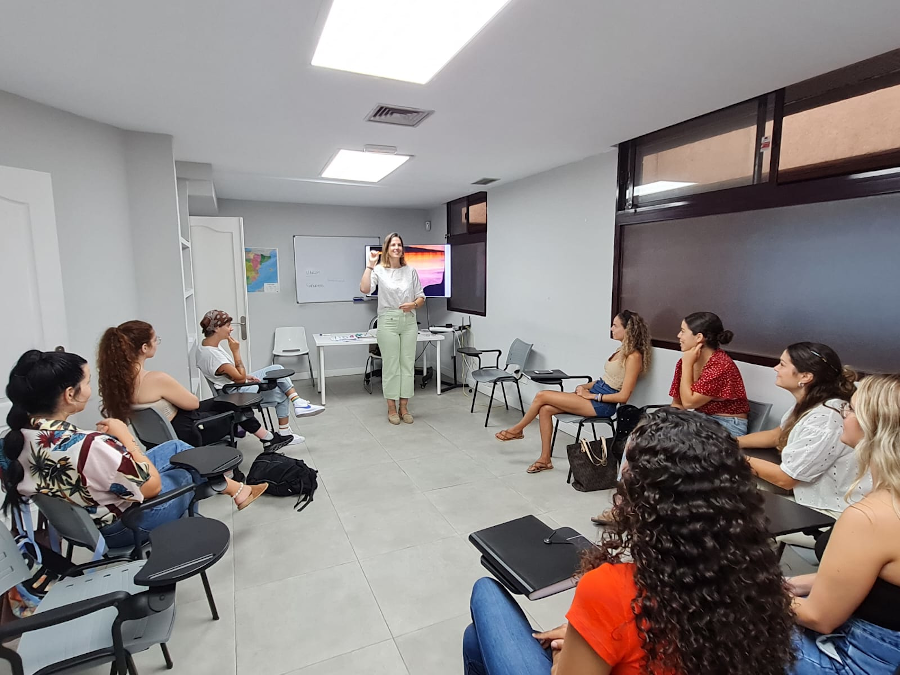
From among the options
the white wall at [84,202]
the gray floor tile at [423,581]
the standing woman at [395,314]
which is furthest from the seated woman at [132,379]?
the standing woman at [395,314]

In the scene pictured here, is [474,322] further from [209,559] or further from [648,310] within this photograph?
[209,559]

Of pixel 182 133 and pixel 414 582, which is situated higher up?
pixel 182 133

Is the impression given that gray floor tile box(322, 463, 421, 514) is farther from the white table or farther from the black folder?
the white table

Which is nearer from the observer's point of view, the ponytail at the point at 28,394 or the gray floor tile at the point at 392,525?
the ponytail at the point at 28,394

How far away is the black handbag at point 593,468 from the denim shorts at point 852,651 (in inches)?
79.4

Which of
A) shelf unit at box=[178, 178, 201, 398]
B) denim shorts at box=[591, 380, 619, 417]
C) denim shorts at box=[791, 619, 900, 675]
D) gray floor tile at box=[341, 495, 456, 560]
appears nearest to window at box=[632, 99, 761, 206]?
denim shorts at box=[591, 380, 619, 417]

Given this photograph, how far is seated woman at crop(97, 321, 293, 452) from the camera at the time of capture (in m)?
2.37

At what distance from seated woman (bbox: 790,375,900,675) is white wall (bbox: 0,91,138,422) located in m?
3.55

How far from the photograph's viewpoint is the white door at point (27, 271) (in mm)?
2156

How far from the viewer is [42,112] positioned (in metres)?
2.54

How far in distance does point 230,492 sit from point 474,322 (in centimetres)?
392

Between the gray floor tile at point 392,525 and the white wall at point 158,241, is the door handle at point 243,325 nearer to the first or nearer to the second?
the white wall at point 158,241

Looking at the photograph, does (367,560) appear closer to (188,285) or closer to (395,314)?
(395,314)

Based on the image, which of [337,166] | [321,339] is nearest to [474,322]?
[321,339]
